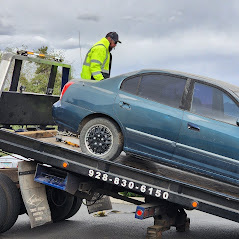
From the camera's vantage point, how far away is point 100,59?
7.88 m

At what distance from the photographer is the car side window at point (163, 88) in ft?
21.9

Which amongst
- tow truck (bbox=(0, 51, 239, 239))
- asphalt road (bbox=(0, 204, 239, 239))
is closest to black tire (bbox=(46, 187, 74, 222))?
tow truck (bbox=(0, 51, 239, 239))

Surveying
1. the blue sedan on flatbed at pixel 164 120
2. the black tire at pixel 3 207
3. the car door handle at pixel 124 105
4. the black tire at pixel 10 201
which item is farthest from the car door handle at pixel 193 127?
the black tire at pixel 3 207

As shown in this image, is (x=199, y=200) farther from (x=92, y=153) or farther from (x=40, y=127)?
(x=40, y=127)

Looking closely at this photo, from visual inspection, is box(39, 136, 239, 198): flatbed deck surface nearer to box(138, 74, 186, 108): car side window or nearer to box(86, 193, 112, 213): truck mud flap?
box(138, 74, 186, 108): car side window

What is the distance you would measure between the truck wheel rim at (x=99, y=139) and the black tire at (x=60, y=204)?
1.69 m

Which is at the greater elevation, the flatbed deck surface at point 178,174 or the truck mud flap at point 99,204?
the flatbed deck surface at point 178,174

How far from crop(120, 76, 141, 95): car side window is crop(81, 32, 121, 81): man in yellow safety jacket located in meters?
0.93

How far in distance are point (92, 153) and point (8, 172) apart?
5.04ft

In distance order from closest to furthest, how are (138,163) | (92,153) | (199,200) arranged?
(199,200) < (92,153) < (138,163)

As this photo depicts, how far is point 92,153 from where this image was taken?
680 centimetres

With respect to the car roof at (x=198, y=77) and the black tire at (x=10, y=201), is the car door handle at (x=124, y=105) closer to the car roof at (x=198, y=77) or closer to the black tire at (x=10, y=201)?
the car roof at (x=198, y=77)

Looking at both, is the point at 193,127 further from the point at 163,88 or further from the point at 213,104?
the point at 163,88

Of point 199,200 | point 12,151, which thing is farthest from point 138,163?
point 12,151
